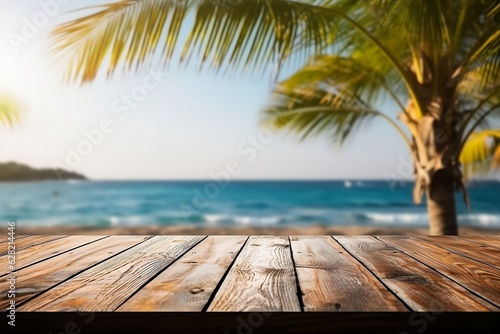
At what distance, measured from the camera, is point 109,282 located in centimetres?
103

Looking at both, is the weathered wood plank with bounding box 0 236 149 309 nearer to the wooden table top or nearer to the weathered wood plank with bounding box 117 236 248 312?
the wooden table top

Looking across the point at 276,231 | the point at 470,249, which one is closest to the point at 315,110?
the point at 470,249

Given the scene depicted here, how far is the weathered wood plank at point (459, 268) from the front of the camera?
96cm

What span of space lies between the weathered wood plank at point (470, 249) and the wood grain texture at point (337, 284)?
38 centimetres

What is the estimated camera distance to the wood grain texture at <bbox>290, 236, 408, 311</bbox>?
822mm

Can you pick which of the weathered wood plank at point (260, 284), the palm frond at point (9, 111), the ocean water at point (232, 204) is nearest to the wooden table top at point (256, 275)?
the weathered wood plank at point (260, 284)

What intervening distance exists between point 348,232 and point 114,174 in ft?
52.2

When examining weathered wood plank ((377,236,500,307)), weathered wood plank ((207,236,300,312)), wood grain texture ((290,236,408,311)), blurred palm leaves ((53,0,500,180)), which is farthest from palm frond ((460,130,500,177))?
weathered wood plank ((207,236,300,312))

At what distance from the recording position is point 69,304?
85 cm

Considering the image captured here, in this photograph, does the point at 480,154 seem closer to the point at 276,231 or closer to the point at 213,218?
the point at 276,231

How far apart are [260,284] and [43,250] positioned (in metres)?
0.90

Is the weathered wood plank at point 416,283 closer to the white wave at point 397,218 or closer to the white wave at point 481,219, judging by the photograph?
the white wave at point 397,218
